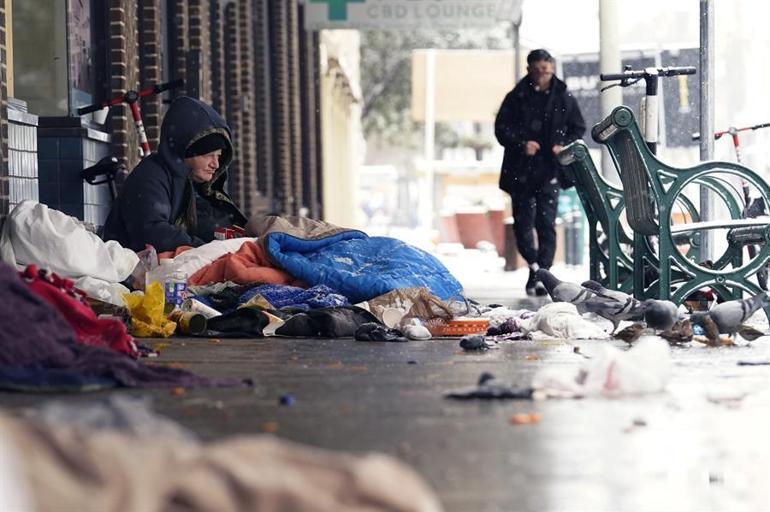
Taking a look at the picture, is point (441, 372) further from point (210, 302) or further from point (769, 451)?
point (210, 302)

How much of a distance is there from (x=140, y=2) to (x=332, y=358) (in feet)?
22.7

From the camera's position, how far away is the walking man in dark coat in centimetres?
1177

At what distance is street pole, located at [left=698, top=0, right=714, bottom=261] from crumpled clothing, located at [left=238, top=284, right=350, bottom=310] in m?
2.98

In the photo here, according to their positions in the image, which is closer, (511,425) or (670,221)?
(511,425)

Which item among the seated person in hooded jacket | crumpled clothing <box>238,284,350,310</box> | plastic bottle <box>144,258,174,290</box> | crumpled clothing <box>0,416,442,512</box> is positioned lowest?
crumpled clothing <box>238,284,350,310</box>

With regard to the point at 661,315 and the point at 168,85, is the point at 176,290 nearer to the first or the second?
the point at 661,315

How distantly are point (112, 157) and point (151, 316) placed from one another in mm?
3463

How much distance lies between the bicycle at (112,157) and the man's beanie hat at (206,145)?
34.5 inches

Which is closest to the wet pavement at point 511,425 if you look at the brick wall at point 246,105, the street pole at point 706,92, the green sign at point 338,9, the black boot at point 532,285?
the street pole at point 706,92

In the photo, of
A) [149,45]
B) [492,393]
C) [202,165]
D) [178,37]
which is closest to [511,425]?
[492,393]

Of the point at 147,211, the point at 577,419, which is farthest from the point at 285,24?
the point at 577,419

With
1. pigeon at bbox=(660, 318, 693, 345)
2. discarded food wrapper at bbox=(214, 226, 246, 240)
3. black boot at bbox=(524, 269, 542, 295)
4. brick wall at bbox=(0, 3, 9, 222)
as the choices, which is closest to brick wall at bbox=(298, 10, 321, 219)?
black boot at bbox=(524, 269, 542, 295)

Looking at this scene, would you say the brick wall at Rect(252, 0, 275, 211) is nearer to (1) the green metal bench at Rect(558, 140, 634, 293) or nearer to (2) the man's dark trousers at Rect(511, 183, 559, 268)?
(2) the man's dark trousers at Rect(511, 183, 559, 268)

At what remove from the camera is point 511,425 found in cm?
375
